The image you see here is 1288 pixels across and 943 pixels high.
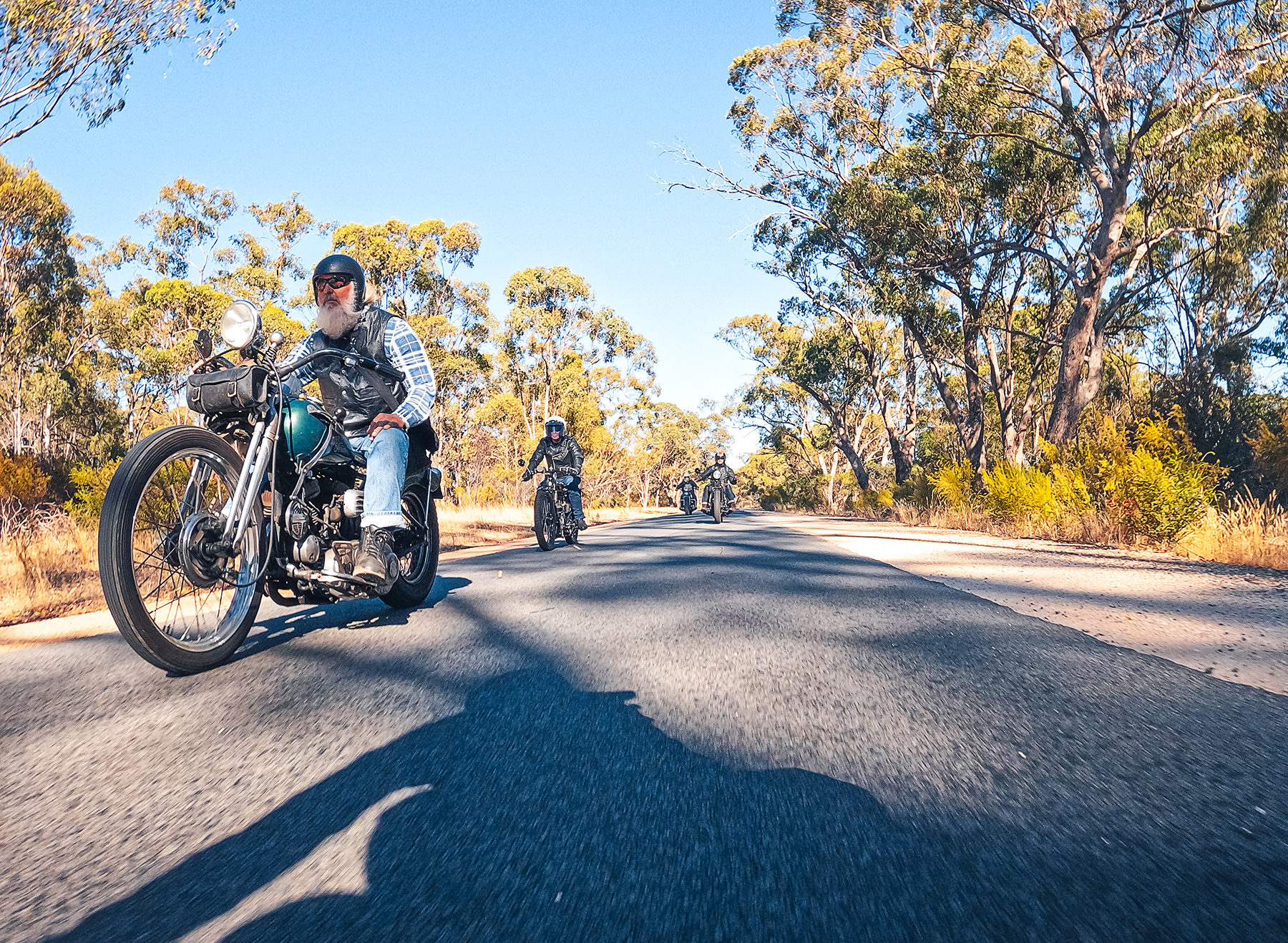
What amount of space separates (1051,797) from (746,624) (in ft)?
7.26

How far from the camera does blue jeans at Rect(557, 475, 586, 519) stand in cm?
1075

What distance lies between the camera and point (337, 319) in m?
3.90

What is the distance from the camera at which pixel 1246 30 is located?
12.4 m

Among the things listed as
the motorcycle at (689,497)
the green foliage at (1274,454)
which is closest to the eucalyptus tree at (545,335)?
the motorcycle at (689,497)

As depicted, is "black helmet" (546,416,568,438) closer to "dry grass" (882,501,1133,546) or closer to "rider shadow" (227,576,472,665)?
"rider shadow" (227,576,472,665)

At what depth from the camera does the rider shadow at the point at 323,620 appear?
132 inches

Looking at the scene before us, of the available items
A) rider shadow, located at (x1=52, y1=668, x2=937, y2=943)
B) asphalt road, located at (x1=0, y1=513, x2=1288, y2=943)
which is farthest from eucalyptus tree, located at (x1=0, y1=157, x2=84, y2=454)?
rider shadow, located at (x1=52, y1=668, x2=937, y2=943)

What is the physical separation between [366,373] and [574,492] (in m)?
7.25

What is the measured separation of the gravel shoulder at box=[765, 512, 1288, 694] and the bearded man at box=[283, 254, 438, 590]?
11.1 feet

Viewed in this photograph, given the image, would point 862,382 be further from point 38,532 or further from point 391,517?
point 391,517

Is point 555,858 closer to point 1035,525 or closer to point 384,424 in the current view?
point 384,424

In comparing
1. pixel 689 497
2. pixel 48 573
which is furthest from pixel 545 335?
pixel 48 573

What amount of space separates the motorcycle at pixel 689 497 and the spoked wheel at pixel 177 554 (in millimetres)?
28382

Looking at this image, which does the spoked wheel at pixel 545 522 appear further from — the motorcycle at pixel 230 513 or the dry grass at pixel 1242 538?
the dry grass at pixel 1242 538
